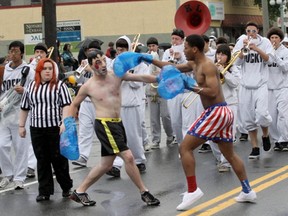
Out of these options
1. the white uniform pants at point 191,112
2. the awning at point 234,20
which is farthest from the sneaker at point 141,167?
the awning at point 234,20

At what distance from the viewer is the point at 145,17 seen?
41.7 meters

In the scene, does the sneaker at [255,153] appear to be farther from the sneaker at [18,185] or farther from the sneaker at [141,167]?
the sneaker at [18,185]

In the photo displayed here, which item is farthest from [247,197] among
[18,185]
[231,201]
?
[18,185]

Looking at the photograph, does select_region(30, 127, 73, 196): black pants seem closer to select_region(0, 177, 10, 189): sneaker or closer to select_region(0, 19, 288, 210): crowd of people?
select_region(0, 19, 288, 210): crowd of people

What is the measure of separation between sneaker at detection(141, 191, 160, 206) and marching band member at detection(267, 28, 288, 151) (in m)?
4.85

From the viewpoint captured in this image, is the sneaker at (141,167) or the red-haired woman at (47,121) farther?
the sneaker at (141,167)

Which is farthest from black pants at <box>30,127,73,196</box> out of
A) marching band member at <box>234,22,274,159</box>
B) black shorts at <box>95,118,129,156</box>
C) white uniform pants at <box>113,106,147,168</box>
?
marching band member at <box>234,22,274,159</box>

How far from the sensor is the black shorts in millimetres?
9555

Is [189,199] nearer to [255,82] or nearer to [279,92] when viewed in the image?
[255,82]

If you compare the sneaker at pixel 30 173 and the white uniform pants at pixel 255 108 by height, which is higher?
the white uniform pants at pixel 255 108

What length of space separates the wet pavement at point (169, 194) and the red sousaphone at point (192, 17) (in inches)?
152

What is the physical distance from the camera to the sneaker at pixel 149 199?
9344mm

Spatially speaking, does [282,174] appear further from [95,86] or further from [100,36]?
[100,36]

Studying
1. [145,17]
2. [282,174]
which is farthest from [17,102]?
[145,17]
